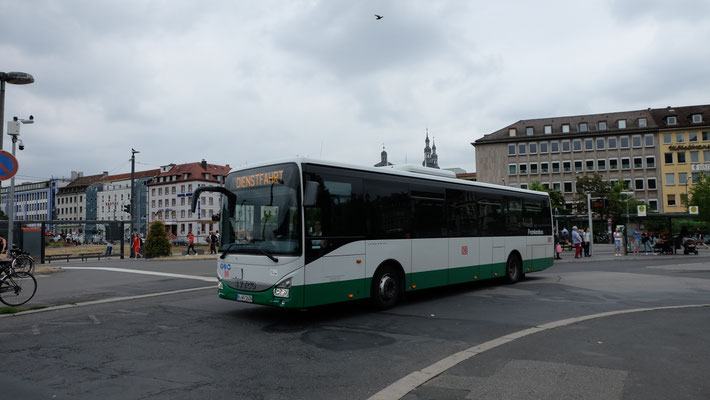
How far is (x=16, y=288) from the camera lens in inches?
429

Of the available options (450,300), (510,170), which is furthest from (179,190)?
(450,300)

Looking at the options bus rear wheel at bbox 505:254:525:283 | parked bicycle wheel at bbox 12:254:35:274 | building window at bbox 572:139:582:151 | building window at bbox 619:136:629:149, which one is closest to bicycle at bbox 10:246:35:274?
parked bicycle wheel at bbox 12:254:35:274

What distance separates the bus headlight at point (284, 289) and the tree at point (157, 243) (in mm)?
25199

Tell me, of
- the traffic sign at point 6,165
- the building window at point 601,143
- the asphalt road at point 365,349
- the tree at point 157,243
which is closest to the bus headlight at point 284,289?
the asphalt road at point 365,349

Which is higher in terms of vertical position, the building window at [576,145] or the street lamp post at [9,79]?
the building window at [576,145]

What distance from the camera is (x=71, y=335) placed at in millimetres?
7680

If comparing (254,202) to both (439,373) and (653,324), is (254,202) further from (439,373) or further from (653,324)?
(653,324)

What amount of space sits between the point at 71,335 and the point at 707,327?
9.78 metres

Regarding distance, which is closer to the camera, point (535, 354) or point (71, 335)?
point (535, 354)

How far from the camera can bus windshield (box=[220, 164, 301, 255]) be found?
8.29 meters

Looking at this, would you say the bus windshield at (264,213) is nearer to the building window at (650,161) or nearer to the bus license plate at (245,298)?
the bus license plate at (245,298)

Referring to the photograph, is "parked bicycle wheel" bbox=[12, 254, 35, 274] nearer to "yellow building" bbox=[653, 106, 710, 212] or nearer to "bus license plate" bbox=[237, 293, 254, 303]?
"bus license plate" bbox=[237, 293, 254, 303]

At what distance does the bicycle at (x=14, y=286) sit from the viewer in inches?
423

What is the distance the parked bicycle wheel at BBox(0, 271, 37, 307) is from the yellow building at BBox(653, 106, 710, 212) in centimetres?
8799
